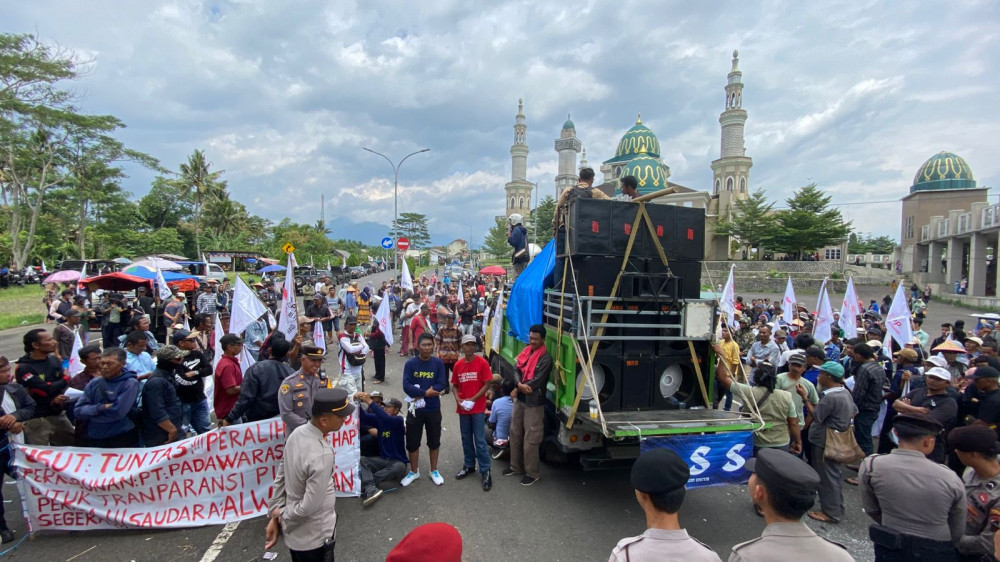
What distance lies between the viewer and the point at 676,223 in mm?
5895

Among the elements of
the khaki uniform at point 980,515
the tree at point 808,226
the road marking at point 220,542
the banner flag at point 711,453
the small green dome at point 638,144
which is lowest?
the road marking at point 220,542

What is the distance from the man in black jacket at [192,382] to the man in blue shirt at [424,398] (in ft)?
7.94

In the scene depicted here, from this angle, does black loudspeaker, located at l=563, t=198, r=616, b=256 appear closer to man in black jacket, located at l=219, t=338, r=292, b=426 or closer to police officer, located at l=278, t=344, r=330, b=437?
police officer, located at l=278, t=344, r=330, b=437

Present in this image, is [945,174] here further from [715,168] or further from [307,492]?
[307,492]

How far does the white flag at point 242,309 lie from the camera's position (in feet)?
27.7

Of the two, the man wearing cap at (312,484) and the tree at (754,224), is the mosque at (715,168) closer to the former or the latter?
the tree at (754,224)

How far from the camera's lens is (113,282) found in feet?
47.1

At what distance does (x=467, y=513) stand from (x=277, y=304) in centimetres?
1699

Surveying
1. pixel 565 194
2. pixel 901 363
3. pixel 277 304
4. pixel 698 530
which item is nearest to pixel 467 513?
pixel 698 530

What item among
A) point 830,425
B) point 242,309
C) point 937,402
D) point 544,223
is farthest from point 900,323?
point 544,223

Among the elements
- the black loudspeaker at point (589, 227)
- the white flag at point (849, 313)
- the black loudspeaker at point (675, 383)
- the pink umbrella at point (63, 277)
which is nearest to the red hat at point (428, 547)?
the black loudspeaker at point (589, 227)

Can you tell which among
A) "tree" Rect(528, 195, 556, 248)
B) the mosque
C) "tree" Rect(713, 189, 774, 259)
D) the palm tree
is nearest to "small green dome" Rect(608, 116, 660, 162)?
the mosque

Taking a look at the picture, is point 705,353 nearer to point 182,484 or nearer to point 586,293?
point 586,293

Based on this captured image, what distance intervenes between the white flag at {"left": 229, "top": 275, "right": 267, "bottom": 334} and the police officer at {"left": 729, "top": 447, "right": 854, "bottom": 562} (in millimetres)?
8539
